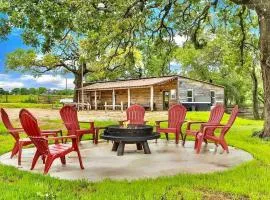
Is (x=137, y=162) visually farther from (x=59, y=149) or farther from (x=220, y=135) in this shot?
(x=220, y=135)

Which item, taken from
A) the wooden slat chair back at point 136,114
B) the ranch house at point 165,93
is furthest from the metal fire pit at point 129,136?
the ranch house at point 165,93

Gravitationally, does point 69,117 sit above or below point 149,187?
above

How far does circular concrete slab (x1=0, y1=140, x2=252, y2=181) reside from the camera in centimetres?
643

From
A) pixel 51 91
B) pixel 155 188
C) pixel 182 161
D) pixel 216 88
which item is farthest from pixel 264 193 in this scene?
→ pixel 51 91

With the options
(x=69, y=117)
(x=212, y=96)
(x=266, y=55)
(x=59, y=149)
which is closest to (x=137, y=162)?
(x=59, y=149)

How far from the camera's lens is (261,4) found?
1172 centimetres

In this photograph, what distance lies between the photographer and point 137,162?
7430 mm

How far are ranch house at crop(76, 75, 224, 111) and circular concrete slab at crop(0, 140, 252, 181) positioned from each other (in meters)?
24.6

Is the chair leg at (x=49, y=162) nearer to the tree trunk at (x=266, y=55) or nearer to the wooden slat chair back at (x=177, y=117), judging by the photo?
the wooden slat chair back at (x=177, y=117)

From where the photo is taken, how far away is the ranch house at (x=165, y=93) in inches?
1405

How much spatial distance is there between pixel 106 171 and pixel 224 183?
2.04m

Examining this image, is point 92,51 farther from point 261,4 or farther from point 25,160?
point 25,160

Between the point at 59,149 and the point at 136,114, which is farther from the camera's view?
the point at 136,114

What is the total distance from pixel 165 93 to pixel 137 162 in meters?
30.1
